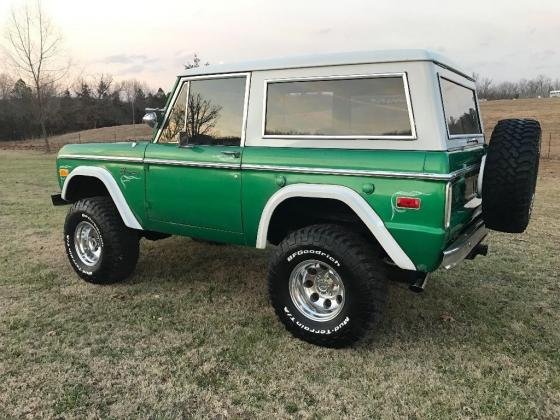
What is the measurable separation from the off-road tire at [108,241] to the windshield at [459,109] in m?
3.10

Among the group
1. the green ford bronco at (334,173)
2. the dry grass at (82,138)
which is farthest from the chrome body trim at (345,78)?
the dry grass at (82,138)

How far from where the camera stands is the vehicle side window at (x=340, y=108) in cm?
327

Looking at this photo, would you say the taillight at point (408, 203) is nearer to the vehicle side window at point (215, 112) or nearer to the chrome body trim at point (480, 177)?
the chrome body trim at point (480, 177)

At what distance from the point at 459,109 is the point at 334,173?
136 centimetres

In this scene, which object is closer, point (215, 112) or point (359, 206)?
point (359, 206)

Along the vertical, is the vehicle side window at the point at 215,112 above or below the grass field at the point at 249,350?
above

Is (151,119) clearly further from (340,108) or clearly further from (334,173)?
(334,173)

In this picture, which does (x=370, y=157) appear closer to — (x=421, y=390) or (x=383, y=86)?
(x=383, y=86)

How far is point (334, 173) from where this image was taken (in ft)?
10.9

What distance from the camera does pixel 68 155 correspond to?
16.3 feet

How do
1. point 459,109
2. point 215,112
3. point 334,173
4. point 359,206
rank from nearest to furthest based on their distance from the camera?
point 359,206 → point 334,173 → point 459,109 → point 215,112

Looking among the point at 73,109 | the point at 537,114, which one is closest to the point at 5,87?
the point at 73,109

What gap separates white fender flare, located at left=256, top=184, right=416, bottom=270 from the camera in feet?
10.4

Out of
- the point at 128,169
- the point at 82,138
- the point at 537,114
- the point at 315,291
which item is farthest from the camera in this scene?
the point at 82,138
